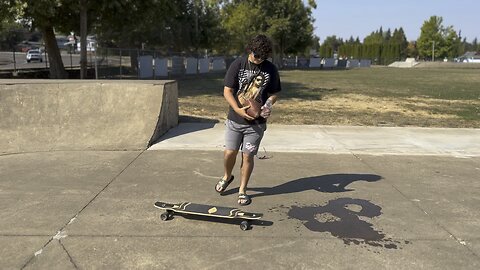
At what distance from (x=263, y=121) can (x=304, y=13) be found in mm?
52443

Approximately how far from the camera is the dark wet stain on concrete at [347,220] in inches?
161

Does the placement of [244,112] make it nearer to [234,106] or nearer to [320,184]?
[234,106]

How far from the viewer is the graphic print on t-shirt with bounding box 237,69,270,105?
15.4 ft

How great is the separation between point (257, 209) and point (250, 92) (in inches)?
48.2

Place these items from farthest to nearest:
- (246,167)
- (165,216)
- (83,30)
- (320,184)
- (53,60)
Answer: (53,60) → (83,30) → (320,184) → (246,167) → (165,216)

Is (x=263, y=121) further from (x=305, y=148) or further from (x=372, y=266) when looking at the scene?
(x=305, y=148)

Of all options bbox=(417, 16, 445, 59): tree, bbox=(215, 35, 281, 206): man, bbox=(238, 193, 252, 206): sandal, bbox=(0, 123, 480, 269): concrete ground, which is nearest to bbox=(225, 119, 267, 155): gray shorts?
bbox=(215, 35, 281, 206): man

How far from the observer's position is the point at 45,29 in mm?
19578

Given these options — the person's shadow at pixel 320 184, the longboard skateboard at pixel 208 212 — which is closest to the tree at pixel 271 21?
the person's shadow at pixel 320 184

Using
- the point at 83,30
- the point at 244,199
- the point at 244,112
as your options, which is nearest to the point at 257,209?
the point at 244,199

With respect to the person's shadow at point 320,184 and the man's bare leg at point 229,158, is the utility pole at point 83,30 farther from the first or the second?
the man's bare leg at point 229,158

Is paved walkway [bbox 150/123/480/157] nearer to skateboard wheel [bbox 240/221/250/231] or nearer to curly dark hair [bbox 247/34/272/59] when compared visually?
curly dark hair [bbox 247/34/272/59]

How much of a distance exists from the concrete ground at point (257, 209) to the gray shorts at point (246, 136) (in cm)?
63

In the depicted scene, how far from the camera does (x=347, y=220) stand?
455cm
